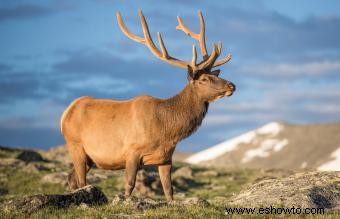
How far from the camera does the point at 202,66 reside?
17.4 metres

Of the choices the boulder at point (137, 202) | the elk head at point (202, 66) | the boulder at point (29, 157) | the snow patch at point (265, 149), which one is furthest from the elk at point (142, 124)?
the snow patch at point (265, 149)

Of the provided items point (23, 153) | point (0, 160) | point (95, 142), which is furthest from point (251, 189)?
point (23, 153)

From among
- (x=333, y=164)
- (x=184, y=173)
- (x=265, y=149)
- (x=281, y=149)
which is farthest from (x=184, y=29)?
(x=265, y=149)

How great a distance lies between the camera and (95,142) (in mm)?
17312

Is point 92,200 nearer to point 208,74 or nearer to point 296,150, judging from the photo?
point 208,74

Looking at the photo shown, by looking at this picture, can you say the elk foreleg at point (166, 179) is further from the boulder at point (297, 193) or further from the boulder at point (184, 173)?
the boulder at point (184, 173)

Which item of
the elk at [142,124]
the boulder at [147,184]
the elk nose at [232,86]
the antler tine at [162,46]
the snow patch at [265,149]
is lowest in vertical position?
the boulder at [147,184]

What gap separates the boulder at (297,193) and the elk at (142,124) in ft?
7.55

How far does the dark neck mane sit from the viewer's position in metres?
16.8

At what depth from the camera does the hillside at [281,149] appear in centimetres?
10600

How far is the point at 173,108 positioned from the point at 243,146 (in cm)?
11775

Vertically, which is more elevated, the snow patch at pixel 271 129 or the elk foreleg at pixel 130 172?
the snow patch at pixel 271 129

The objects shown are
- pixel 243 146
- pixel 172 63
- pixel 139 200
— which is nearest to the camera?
pixel 139 200

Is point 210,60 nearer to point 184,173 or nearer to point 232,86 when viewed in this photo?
point 232,86
